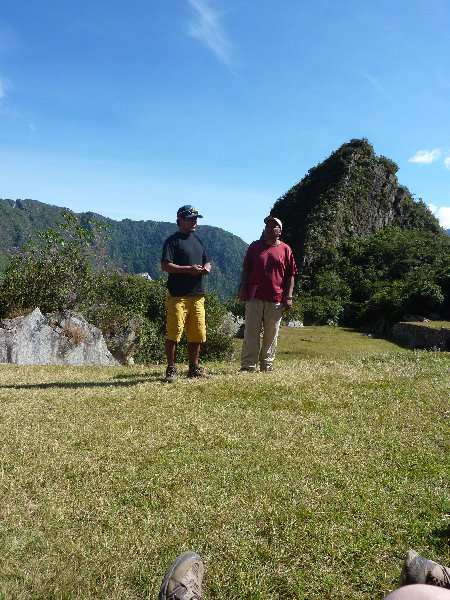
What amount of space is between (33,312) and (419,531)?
33.8 feet

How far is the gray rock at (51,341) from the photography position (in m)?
10.3

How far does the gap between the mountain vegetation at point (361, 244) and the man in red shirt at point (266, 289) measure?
22.9 metres

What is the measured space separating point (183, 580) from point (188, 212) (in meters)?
5.38

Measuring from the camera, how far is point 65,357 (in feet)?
35.9

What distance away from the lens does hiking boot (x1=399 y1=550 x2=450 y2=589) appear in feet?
6.48

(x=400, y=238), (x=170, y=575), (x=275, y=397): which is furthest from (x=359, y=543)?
(x=400, y=238)

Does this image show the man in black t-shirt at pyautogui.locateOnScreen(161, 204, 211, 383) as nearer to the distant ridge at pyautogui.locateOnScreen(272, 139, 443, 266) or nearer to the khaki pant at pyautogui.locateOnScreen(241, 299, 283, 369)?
the khaki pant at pyautogui.locateOnScreen(241, 299, 283, 369)

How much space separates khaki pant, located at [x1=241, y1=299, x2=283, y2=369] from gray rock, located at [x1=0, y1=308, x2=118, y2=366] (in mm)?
5043

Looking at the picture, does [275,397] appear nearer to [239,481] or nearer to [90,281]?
[239,481]

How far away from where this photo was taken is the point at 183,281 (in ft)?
22.6

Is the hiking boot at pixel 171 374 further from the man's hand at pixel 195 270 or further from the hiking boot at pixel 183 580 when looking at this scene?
the hiking boot at pixel 183 580

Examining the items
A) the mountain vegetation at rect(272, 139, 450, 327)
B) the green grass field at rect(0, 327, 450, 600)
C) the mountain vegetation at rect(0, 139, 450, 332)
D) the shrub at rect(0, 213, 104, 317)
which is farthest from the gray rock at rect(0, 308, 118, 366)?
the mountain vegetation at rect(272, 139, 450, 327)

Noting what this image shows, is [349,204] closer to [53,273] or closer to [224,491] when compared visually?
[53,273]

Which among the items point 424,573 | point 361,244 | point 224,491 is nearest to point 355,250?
point 361,244
